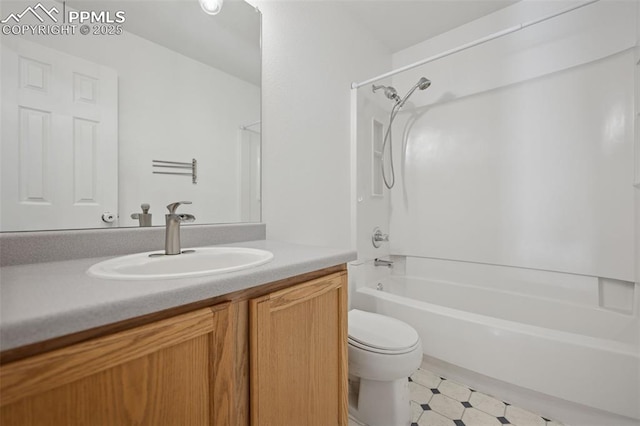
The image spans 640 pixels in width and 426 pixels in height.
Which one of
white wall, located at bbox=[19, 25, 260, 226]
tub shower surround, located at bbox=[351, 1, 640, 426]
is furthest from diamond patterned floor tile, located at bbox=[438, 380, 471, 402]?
white wall, located at bbox=[19, 25, 260, 226]

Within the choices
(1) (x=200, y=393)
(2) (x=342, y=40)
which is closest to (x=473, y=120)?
(2) (x=342, y=40)

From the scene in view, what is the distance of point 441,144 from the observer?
2248mm

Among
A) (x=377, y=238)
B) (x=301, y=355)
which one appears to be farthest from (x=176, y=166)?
(x=377, y=238)

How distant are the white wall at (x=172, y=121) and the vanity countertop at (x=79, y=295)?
1.27 ft

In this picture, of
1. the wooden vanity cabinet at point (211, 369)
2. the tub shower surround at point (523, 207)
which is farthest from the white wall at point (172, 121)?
the tub shower surround at point (523, 207)

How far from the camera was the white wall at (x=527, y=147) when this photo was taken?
157 centimetres

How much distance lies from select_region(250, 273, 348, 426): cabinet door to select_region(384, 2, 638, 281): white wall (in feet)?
5.34

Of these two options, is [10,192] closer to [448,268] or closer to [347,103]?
[347,103]

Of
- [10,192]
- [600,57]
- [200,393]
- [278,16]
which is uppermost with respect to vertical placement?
[278,16]

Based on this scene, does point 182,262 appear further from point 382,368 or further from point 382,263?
point 382,263

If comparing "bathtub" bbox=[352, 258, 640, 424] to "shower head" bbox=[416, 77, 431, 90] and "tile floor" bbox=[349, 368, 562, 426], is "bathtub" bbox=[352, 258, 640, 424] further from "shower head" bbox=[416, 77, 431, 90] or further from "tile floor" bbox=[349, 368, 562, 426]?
"shower head" bbox=[416, 77, 431, 90]

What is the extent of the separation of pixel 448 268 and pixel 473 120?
3.87ft

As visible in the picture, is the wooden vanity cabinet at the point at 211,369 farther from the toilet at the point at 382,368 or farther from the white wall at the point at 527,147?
the white wall at the point at 527,147

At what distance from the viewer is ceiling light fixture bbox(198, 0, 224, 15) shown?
1.17 m
